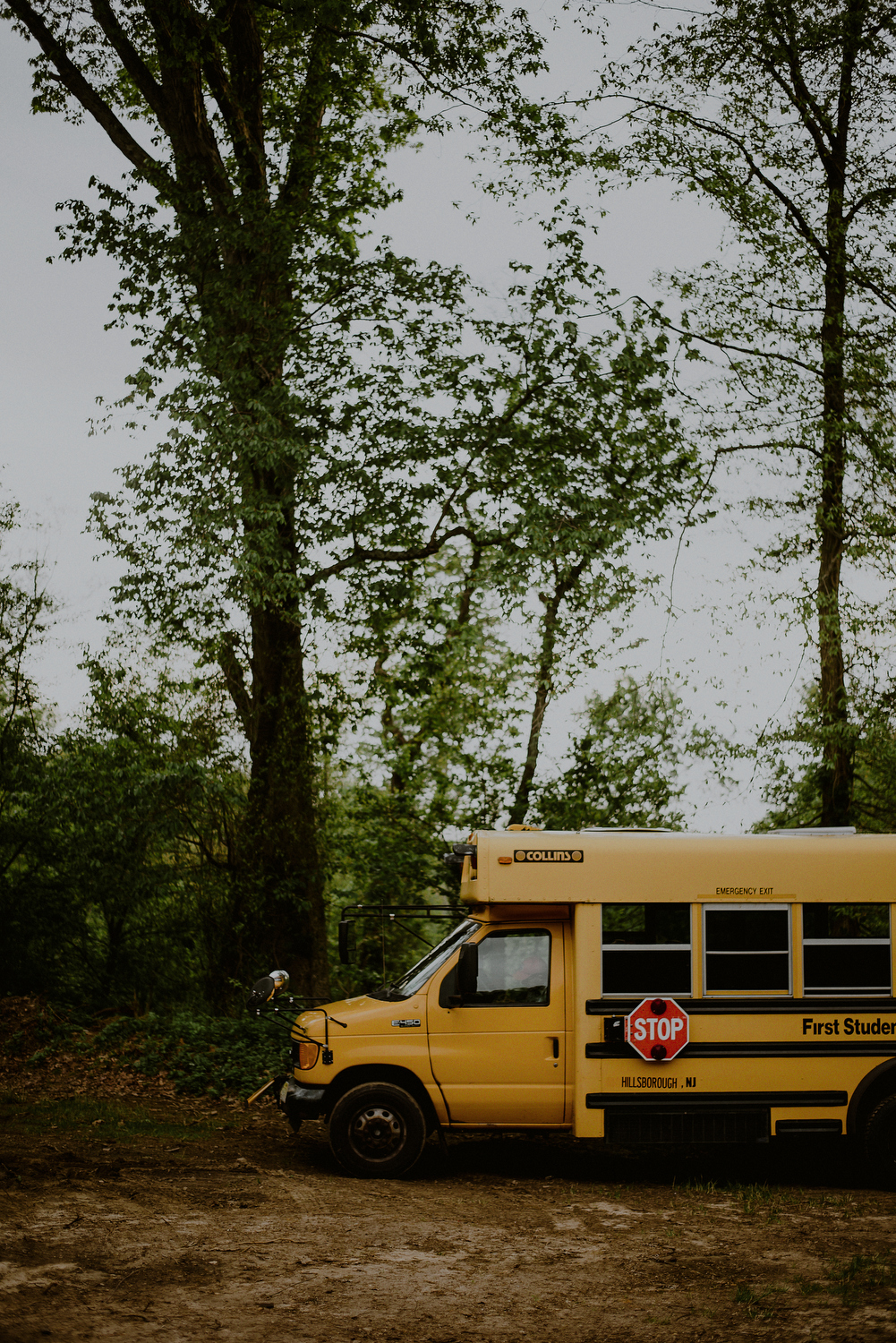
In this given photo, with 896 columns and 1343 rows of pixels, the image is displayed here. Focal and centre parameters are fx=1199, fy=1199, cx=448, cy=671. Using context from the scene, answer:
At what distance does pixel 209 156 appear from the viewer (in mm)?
17203

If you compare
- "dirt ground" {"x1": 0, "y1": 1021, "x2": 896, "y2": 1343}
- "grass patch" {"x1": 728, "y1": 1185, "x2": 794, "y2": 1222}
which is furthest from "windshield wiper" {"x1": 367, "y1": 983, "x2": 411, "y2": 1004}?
"grass patch" {"x1": 728, "y1": 1185, "x2": 794, "y2": 1222}

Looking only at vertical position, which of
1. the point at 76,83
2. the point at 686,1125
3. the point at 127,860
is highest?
the point at 76,83

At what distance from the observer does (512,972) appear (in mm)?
9336

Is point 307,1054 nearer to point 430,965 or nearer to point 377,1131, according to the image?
point 377,1131

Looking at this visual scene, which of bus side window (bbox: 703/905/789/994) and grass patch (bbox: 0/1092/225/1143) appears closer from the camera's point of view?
bus side window (bbox: 703/905/789/994)

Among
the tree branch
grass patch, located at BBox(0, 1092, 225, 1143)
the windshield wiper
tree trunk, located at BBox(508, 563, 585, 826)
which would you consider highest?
the tree branch

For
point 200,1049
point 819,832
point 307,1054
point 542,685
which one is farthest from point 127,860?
point 819,832

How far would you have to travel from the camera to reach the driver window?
9.27 m

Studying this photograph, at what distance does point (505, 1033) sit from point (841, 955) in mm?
2672

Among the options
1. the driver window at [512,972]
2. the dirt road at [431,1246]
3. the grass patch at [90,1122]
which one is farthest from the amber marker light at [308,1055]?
the grass patch at [90,1122]

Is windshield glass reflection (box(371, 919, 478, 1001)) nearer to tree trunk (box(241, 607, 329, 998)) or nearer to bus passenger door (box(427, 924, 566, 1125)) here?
bus passenger door (box(427, 924, 566, 1125))

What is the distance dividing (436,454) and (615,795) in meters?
5.53

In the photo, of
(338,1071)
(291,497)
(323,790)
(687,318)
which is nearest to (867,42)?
(687,318)

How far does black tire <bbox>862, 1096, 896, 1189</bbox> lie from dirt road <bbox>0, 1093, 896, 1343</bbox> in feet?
0.76
